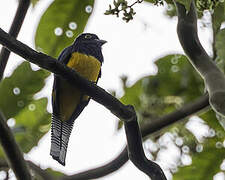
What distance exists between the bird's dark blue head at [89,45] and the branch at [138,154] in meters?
2.44

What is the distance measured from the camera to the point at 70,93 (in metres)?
4.26

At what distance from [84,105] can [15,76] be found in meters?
0.78

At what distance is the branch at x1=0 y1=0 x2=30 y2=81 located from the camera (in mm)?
2797

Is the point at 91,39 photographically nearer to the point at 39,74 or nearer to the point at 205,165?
the point at 39,74

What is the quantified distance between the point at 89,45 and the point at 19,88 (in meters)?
1.37

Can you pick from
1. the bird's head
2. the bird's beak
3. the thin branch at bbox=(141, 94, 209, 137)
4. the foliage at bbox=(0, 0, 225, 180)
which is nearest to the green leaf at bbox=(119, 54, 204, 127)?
the foliage at bbox=(0, 0, 225, 180)

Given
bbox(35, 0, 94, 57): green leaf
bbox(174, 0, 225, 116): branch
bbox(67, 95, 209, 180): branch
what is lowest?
bbox(67, 95, 209, 180): branch

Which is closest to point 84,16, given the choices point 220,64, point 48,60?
point 220,64

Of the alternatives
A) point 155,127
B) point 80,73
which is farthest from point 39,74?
point 155,127

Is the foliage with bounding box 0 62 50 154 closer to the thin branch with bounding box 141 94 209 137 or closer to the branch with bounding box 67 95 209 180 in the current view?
the branch with bounding box 67 95 209 180

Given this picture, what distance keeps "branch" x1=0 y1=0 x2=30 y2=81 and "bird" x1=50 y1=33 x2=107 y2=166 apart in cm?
61

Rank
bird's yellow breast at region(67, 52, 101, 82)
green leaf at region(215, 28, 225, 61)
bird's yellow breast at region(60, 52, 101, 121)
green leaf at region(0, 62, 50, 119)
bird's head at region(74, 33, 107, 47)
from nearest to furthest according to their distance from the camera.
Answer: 1. green leaf at region(215, 28, 225, 61)
2. green leaf at region(0, 62, 50, 119)
3. bird's yellow breast at region(60, 52, 101, 121)
4. bird's yellow breast at region(67, 52, 101, 82)
5. bird's head at region(74, 33, 107, 47)

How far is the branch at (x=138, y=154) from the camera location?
214 cm

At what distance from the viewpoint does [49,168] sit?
363cm
